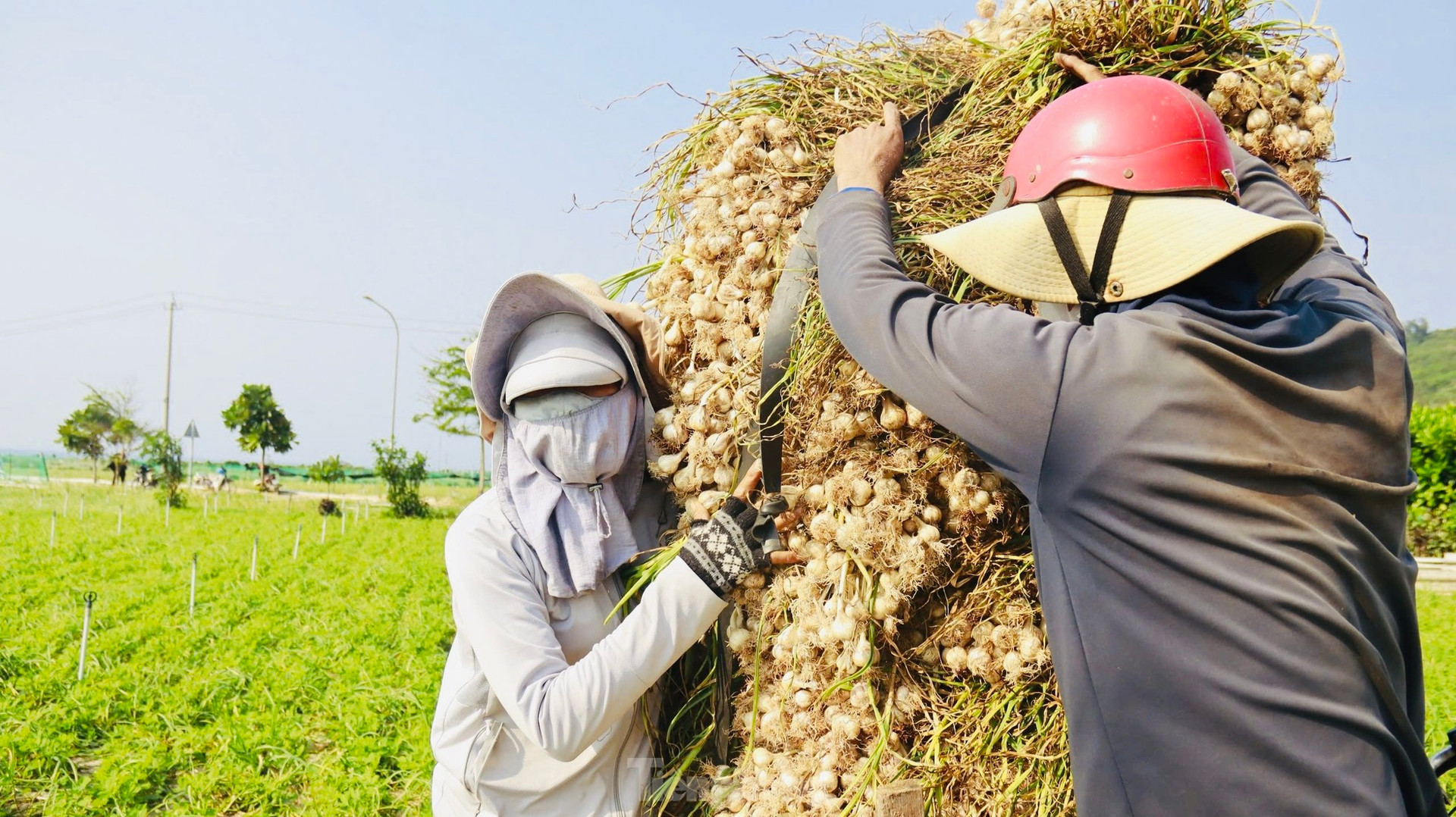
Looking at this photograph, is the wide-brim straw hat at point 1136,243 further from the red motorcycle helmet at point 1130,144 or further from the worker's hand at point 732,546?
the worker's hand at point 732,546

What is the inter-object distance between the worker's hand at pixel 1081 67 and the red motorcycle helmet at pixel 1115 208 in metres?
0.21

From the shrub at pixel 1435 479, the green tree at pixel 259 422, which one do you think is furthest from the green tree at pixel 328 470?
the shrub at pixel 1435 479

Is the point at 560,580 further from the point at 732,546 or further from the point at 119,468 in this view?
the point at 119,468

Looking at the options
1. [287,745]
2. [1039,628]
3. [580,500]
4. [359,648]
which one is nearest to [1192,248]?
[1039,628]

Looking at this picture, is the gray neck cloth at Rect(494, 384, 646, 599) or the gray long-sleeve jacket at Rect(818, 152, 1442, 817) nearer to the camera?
the gray long-sleeve jacket at Rect(818, 152, 1442, 817)

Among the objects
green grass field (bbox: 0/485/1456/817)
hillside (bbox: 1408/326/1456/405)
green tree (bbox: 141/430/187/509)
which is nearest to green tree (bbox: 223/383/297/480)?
green tree (bbox: 141/430/187/509)

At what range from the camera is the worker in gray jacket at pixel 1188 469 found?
5.07 feet

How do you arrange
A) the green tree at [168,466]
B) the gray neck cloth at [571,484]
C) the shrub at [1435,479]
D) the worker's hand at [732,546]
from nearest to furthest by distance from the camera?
the worker's hand at [732,546] < the gray neck cloth at [571,484] < the shrub at [1435,479] < the green tree at [168,466]

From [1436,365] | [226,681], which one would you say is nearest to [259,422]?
[226,681]

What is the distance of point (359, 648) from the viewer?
8570 millimetres

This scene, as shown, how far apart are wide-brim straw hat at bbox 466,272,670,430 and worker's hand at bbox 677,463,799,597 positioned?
0.46 meters

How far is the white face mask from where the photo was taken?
2482 millimetres

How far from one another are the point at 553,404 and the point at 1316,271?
1758 millimetres

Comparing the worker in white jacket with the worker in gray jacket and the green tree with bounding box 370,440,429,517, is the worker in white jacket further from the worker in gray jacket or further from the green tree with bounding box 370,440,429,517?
the green tree with bounding box 370,440,429,517
